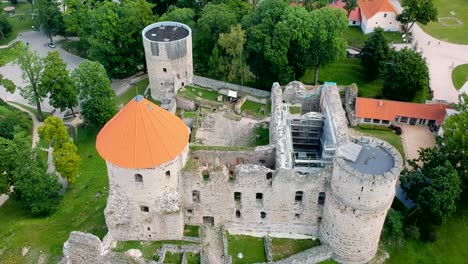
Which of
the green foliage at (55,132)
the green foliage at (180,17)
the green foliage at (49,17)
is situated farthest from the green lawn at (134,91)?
the green foliage at (49,17)

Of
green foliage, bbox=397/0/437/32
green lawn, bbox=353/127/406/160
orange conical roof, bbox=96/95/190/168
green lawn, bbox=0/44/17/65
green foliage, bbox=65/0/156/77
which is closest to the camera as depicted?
orange conical roof, bbox=96/95/190/168

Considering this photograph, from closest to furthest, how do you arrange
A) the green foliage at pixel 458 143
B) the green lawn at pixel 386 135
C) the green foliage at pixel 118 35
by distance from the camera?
the green foliage at pixel 458 143, the green lawn at pixel 386 135, the green foliage at pixel 118 35

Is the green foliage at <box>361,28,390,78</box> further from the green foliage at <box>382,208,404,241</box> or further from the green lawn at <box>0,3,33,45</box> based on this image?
the green lawn at <box>0,3,33,45</box>

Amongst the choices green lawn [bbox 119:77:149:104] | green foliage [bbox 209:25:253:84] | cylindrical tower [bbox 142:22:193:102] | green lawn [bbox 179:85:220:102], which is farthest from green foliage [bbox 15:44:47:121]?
green foliage [bbox 209:25:253:84]

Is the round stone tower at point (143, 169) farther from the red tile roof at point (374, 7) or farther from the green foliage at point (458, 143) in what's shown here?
the red tile roof at point (374, 7)

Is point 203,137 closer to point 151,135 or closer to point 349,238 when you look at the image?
point 151,135

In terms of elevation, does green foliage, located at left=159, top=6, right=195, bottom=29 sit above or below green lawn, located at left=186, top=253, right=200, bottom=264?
above

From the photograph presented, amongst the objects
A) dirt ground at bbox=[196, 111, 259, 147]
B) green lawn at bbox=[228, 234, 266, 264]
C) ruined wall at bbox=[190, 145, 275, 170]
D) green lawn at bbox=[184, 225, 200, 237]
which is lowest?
green lawn at bbox=[228, 234, 266, 264]
